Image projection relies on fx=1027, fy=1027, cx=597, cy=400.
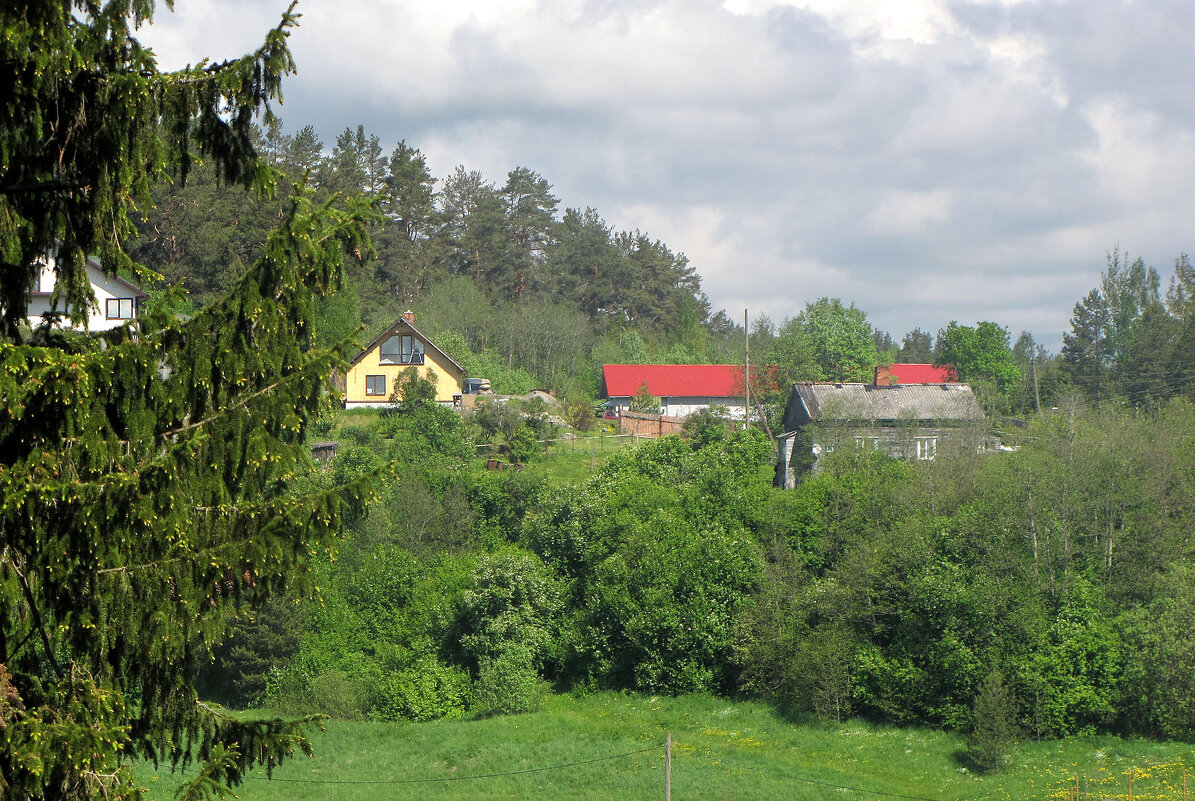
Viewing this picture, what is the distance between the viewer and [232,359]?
22.5 ft

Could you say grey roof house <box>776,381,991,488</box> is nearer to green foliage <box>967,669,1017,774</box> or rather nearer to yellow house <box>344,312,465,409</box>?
green foliage <box>967,669,1017,774</box>

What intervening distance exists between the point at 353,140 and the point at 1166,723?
69210mm

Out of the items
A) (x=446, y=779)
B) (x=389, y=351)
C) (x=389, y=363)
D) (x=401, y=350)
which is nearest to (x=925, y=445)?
→ (x=401, y=350)

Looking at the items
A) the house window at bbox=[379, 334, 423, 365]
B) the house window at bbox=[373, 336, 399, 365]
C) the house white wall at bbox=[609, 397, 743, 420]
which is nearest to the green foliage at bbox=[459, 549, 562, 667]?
the house window at bbox=[379, 334, 423, 365]

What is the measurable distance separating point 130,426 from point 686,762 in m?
27.9

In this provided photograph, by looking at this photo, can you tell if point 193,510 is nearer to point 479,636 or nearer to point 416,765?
point 416,765

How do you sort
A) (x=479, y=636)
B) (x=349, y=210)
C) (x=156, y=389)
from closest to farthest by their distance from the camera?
(x=156, y=389) → (x=349, y=210) → (x=479, y=636)

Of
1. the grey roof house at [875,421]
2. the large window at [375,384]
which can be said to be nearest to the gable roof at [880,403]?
the grey roof house at [875,421]

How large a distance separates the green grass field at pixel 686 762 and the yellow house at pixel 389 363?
2763 centimetres

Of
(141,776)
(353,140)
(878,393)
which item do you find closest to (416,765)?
(141,776)

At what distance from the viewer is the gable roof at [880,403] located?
5375cm

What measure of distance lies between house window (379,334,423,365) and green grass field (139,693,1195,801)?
28397 mm

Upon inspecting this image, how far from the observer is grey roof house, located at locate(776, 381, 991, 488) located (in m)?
51.8

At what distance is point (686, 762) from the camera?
31.5 m
